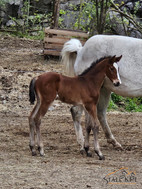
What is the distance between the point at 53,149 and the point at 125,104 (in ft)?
17.0

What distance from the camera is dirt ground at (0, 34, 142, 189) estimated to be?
14.9ft

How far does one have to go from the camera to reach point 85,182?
449cm

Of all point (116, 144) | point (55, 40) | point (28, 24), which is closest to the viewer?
point (116, 144)

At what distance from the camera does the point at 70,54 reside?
705cm

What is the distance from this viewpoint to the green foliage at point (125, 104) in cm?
1088

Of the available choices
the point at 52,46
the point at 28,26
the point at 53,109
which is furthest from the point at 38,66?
the point at 28,26

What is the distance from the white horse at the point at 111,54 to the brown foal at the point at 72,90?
55 cm

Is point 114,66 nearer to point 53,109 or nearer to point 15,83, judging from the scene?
point 53,109

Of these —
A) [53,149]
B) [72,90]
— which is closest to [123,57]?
[72,90]

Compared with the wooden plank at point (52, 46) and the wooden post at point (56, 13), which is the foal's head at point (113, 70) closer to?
the wooden plank at point (52, 46)

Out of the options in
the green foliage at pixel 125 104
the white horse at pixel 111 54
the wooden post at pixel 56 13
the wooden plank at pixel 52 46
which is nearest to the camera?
the white horse at pixel 111 54

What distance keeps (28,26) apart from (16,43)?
167 inches

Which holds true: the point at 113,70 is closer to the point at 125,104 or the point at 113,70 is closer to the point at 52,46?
the point at 125,104

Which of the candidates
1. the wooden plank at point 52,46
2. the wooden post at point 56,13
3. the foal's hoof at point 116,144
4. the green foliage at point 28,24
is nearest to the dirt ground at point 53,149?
the foal's hoof at point 116,144
